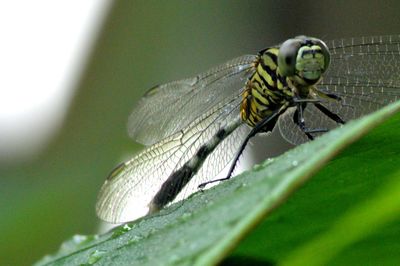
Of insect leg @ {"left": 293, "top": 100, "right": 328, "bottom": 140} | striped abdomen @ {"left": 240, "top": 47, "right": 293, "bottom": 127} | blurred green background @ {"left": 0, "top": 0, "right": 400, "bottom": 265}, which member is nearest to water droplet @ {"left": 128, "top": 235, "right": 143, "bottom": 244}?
blurred green background @ {"left": 0, "top": 0, "right": 400, "bottom": 265}

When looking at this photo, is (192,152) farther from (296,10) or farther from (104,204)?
(296,10)

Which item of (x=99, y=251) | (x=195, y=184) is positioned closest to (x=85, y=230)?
(x=195, y=184)

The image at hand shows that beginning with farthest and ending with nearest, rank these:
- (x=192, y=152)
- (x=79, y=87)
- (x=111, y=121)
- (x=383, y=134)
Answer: (x=79, y=87), (x=111, y=121), (x=192, y=152), (x=383, y=134)

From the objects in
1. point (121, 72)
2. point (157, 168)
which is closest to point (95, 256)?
point (157, 168)

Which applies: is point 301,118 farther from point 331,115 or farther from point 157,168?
point 157,168

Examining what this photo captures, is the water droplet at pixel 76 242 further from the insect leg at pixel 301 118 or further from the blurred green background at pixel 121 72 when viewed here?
the insect leg at pixel 301 118
